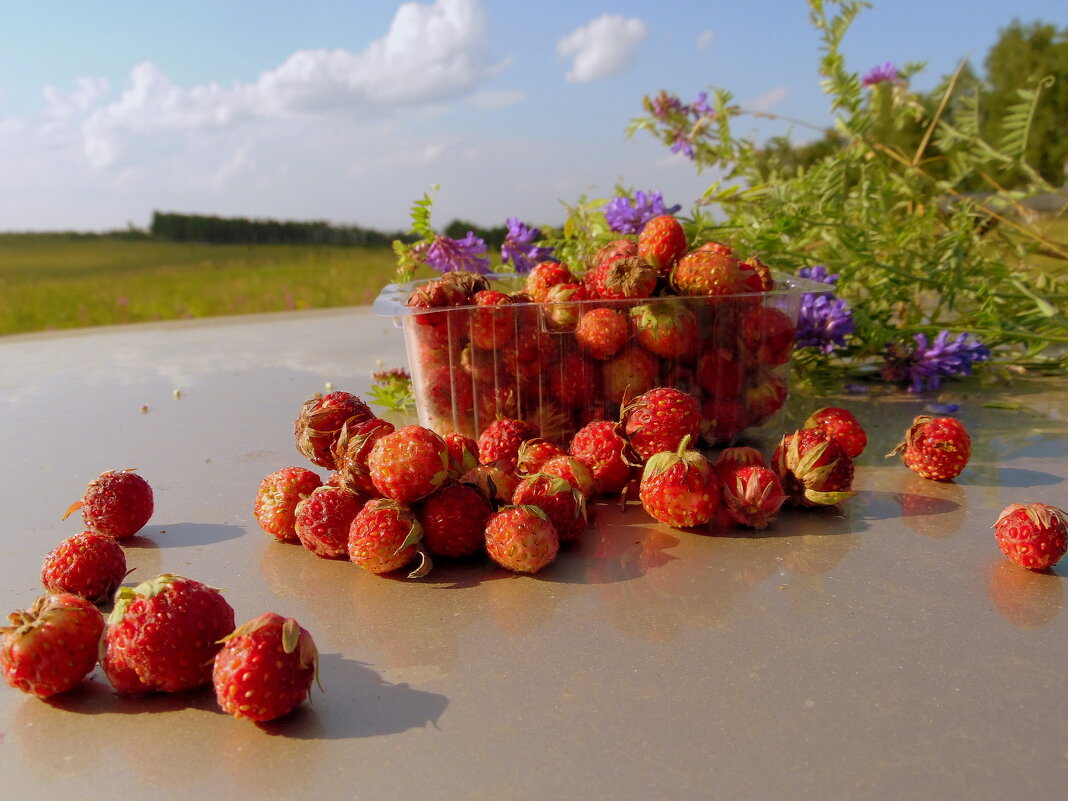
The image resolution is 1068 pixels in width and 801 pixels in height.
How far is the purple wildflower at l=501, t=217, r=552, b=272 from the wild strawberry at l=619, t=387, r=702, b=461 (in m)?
0.63

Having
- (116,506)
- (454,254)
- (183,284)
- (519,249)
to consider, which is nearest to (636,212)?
(519,249)

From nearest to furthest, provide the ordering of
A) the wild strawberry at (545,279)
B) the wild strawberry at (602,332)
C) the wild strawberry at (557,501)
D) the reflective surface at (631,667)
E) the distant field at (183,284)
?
the reflective surface at (631,667), the wild strawberry at (557,501), the wild strawberry at (602,332), the wild strawberry at (545,279), the distant field at (183,284)

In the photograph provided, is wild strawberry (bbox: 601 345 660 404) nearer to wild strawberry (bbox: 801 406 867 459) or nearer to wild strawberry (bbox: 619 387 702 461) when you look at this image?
wild strawberry (bbox: 619 387 702 461)

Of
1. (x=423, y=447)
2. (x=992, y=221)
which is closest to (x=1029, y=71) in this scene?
(x=992, y=221)

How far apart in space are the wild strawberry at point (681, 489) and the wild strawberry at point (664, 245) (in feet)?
1.25

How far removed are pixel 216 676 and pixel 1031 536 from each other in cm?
77

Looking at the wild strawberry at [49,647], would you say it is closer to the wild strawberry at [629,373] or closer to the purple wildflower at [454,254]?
the wild strawberry at [629,373]

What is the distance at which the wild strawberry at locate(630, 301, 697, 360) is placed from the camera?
3.91ft

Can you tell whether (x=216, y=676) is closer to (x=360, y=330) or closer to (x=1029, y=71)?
(x=360, y=330)

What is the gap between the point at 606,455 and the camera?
1076 millimetres

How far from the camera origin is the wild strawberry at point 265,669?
0.62m

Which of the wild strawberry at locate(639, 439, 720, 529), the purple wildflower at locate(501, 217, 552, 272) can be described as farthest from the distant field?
the wild strawberry at locate(639, 439, 720, 529)

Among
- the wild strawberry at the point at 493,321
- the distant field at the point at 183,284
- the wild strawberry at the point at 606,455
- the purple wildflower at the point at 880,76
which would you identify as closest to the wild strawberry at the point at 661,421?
the wild strawberry at the point at 606,455

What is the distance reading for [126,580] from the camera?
3.01ft
